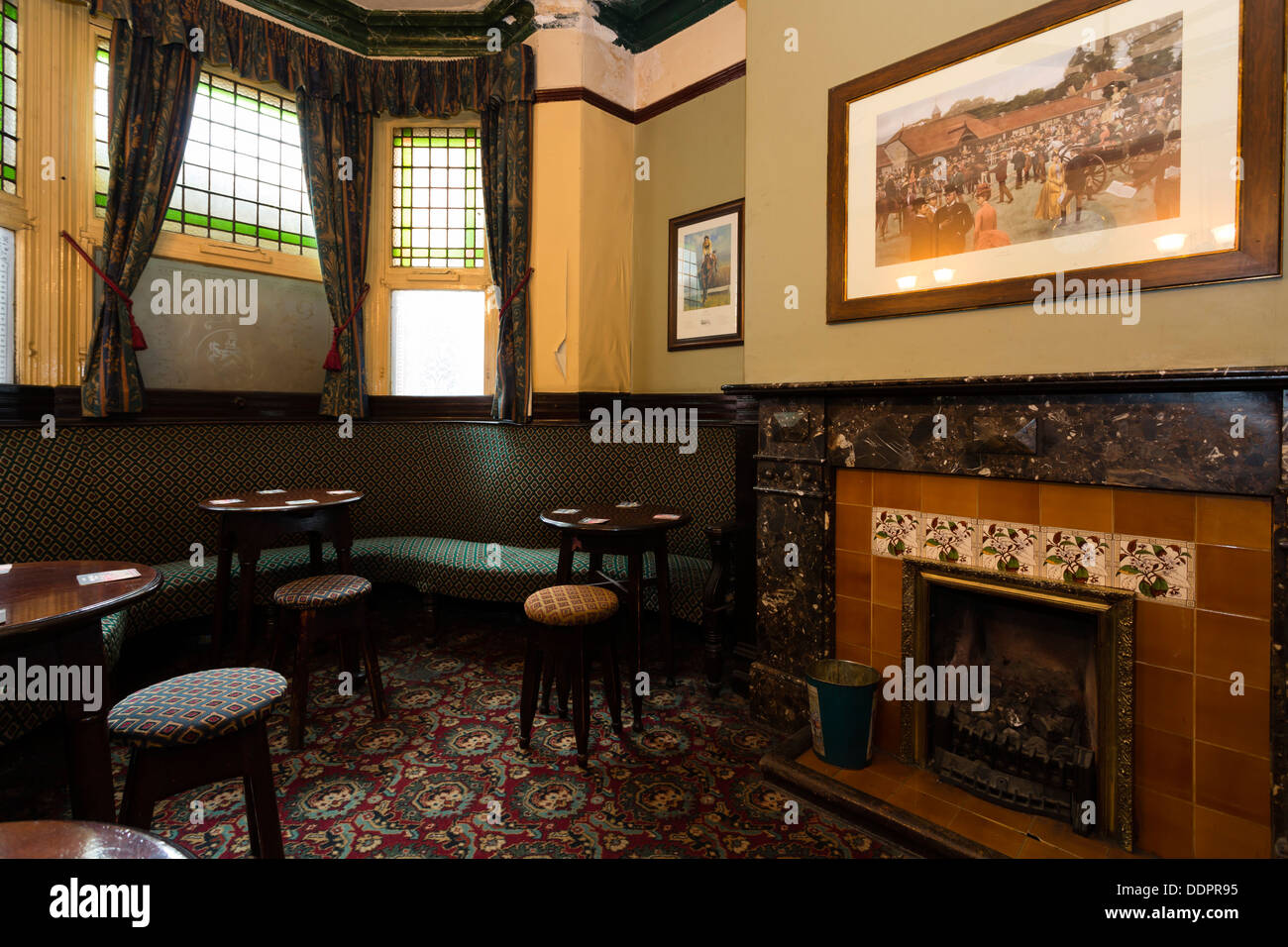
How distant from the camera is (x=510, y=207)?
4.68 m

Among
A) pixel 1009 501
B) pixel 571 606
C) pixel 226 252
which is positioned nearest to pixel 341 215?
pixel 226 252

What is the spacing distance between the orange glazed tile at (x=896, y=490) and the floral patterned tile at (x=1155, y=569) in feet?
2.15

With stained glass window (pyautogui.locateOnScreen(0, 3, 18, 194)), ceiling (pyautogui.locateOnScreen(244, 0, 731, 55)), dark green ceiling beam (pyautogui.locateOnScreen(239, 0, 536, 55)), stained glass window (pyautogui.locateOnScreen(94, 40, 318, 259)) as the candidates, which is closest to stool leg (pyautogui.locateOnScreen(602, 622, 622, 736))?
→ stained glass window (pyautogui.locateOnScreen(94, 40, 318, 259))

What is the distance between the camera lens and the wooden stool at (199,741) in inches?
62.3

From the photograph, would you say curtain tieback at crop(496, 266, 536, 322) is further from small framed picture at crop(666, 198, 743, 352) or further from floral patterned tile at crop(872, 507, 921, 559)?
floral patterned tile at crop(872, 507, 921, 559)

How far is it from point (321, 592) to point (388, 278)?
317cm

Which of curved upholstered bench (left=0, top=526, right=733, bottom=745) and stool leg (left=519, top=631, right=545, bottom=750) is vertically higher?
curved upholstered bench (left=0, top=526, right=733, bottom=745)

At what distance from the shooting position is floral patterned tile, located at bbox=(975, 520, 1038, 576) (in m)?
2.17

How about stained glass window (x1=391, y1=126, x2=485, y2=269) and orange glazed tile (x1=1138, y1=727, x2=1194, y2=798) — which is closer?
orange glazed tile (x1=1138, y1=727, x2=1194, y2=798)

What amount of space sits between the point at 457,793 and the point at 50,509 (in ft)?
9.66

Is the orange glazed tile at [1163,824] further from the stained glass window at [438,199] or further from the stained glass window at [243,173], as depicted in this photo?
the stained glass window at [243,173]

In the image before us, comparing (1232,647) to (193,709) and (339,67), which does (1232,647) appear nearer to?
(193,709)

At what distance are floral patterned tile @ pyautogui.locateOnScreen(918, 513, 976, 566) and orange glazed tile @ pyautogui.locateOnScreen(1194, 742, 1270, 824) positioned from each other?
32.6 inches

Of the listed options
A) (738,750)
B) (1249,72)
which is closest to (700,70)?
(1249,72)
